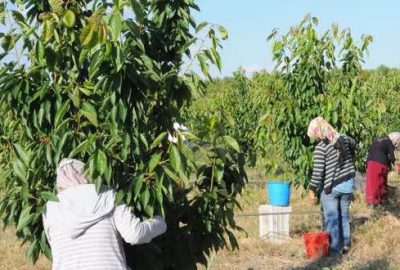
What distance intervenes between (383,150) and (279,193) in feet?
7.49

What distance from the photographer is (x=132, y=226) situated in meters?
3.35

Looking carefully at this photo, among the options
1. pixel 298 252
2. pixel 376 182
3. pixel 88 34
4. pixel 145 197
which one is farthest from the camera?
pixel 376 182

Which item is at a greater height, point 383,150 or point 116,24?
point 116,24

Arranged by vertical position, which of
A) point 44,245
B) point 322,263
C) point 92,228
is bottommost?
point 322,263

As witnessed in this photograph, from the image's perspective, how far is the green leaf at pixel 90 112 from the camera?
3305 millimetres

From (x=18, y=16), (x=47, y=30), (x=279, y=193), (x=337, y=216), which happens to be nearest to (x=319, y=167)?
(x=337, y=216)

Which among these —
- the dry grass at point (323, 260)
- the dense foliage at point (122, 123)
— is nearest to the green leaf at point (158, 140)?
the dense foliage at point (122, 123)

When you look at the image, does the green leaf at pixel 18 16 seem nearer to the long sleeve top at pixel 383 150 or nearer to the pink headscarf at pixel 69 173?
the pink headscarf at pixel 69 173

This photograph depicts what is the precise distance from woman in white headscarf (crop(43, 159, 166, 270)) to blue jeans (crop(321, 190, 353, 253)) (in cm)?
439

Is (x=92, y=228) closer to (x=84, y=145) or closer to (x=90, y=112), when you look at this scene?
(x=84, y=145)

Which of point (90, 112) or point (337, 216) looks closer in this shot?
point (90, 112)

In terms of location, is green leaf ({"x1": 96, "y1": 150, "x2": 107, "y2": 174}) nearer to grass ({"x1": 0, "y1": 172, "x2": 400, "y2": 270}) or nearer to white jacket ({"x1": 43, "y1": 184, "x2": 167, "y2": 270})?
white jacket ({"x1": 43, "y1": 184, "x2": 167, "y2": 270})

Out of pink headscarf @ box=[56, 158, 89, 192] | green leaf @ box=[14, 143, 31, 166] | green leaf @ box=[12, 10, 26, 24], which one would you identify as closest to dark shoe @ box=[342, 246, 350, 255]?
pink headscarf @ box=[56, 158, 89, 192]

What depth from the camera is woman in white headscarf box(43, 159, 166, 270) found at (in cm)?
336
